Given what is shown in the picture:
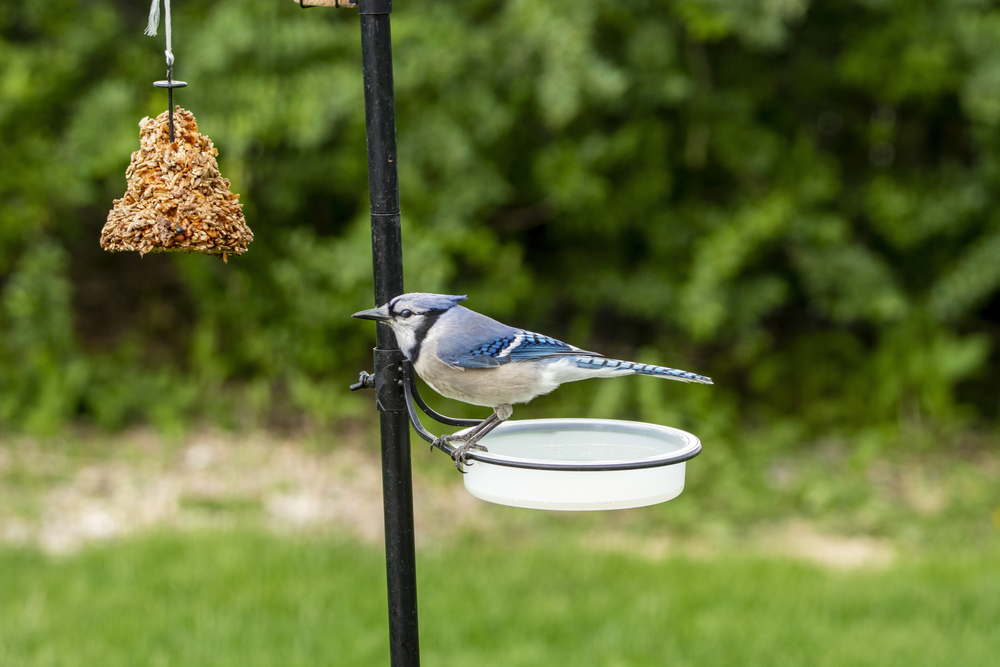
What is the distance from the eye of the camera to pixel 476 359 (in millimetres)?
2332

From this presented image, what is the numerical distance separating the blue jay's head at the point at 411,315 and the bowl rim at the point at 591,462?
0.27 metres

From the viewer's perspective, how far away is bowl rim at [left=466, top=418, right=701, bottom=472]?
199 centimetres

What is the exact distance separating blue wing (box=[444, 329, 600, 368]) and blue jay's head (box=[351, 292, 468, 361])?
9cm

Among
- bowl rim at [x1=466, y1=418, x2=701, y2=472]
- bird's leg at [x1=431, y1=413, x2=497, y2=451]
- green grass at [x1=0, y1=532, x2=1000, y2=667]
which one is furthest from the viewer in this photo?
green grass at [x1=0, y1=532, x2=1000, y2=667]

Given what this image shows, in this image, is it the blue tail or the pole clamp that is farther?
the pole clamp

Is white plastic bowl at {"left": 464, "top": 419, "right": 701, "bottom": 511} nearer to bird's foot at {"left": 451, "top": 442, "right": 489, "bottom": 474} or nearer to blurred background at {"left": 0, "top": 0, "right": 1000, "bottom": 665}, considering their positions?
bird's foot at {"left": 451, "top": 442, "right": 489, "bottom": 474}

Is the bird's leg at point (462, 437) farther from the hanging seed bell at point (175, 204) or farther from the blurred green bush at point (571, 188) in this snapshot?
the blurred green bush at point (571, 188)

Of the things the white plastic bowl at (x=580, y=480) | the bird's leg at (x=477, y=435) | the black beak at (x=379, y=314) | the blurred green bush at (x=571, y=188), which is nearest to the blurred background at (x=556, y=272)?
the blurred green bush at (x=571, y=188)

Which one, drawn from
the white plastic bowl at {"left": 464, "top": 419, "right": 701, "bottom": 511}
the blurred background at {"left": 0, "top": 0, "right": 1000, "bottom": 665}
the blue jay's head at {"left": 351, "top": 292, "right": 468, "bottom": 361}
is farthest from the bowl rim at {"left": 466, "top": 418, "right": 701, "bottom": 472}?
the blurred background at {"left": 0, "top": 0, "right": 1000, "bottom": 665}

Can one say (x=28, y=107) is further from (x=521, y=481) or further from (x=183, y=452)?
(x=521, y=481)

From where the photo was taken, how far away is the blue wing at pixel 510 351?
232 cm

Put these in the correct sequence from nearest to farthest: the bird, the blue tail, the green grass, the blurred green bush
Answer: the blue tail, the bird, the green grass, the blurred green bush

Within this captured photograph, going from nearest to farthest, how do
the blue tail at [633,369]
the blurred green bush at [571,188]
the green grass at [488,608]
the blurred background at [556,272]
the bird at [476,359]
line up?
the blue tail at [633,369]
the bird at [476,359]
the green grass at [488,608]
the blurred background at [556,272]
the blurred green bush at [571,188]

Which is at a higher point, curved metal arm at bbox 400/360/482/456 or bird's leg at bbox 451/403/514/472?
curved metal arm at bbox 400/360/482/456
